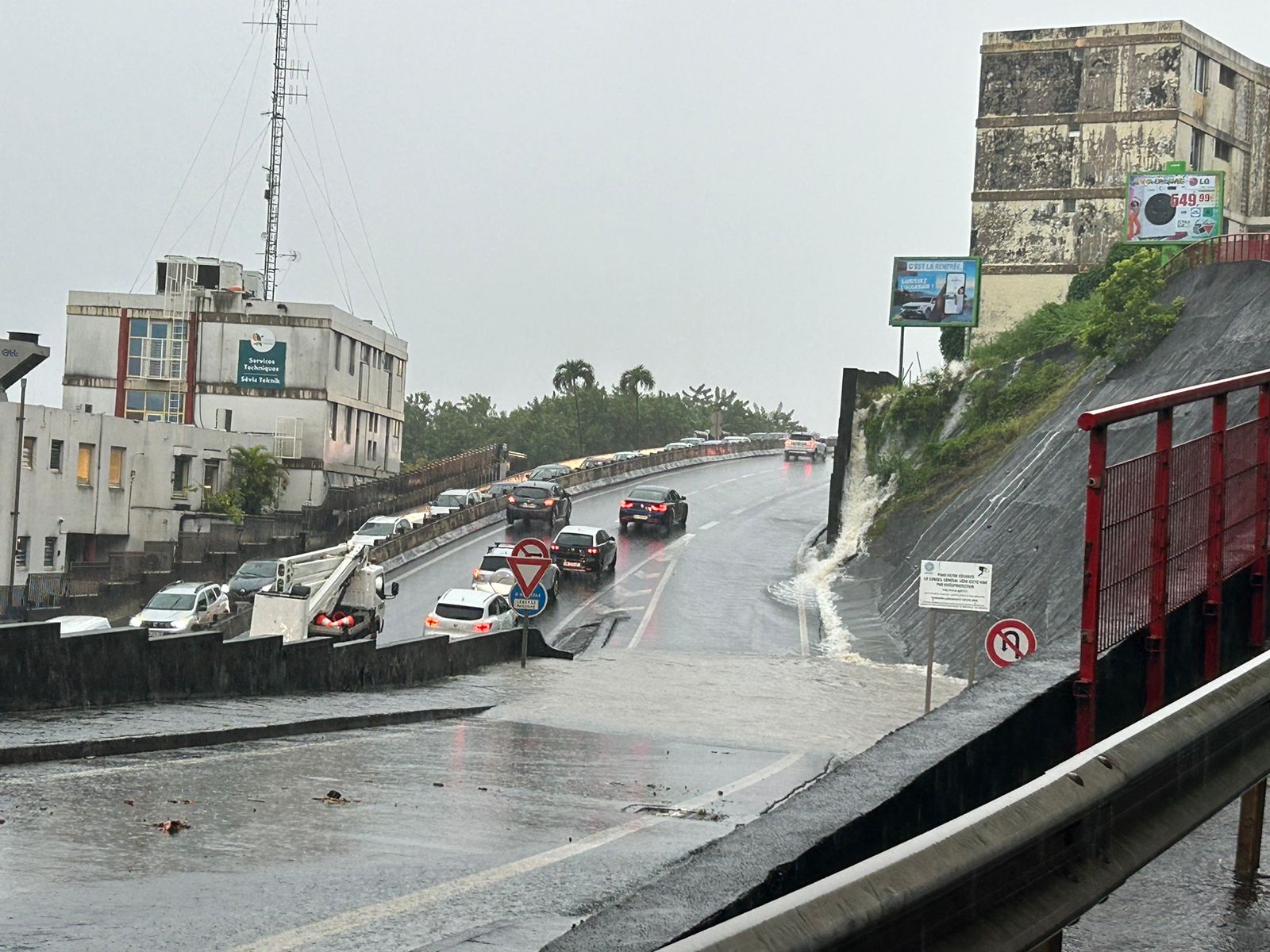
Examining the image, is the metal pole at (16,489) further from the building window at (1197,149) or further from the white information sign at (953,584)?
the building window at (1197,149)

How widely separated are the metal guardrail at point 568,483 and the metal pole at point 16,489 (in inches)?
476

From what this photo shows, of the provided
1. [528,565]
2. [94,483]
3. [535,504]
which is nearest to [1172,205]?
[535,504]

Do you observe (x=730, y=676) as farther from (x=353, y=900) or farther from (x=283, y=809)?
(x=353, y=900)

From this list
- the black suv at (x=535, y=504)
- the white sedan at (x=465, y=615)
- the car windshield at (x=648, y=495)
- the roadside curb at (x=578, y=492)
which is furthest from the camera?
the car windshield at (x=648, y=495)

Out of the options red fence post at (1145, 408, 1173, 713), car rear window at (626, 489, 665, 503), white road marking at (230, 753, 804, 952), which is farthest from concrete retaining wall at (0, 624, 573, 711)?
car rear window at (626, 489, 665, 503)

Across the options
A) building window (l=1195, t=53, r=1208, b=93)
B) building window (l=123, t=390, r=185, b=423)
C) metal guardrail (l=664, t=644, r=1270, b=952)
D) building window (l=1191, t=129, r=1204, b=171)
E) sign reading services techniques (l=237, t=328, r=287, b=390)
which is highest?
building window (l=1195, t=53, r=1208, b=93)

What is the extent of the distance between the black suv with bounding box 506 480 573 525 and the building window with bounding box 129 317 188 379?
75.4ft

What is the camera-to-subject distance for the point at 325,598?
39.1 m

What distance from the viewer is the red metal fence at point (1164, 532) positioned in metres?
7.90

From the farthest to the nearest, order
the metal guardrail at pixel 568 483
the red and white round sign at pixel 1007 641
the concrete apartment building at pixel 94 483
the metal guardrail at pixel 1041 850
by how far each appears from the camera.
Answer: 1. the metal guardrail at pixel 568 483
2. the concrete apartment building at pixel 94 483
3. the red and white round sign at pixel 1007 641
4. the metal guardrail at pixel 1041 850

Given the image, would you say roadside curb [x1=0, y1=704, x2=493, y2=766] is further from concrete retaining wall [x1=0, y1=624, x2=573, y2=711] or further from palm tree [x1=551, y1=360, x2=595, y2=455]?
palm tree [x1=551, y1=360, x2=595, y2=455]

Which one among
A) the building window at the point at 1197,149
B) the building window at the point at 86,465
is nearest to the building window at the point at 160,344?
the building window at the point at 86,465

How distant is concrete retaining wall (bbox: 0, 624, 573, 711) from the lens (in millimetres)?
16031

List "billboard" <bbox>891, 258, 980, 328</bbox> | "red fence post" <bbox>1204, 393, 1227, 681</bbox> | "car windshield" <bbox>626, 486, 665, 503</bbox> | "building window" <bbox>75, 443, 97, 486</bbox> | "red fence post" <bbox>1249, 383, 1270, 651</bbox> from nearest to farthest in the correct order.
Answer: "red fence post" <bbox>1204, 393, 1227, 681</bbox> → "red fence post" <bbox>1249, 383, 1270, 651</bbox> → "building window" <bbox>75, 443, 97, 486</bbox> → "car windshield" <bbox>626, 486, 665, 503</bbox> → "billboard" <bbox>891, 258, 980, 328</bbox>
